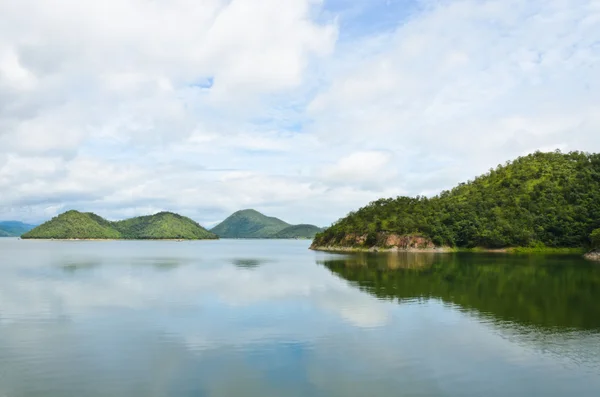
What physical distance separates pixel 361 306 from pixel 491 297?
1569 cm

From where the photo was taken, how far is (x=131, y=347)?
27.8m

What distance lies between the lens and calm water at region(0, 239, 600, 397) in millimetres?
20969

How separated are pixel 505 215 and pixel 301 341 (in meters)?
150

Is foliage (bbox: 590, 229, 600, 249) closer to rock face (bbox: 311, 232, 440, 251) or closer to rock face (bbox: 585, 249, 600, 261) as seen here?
rock face (bbox: 585, 249, 600, 261)

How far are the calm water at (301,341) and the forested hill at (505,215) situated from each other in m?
102

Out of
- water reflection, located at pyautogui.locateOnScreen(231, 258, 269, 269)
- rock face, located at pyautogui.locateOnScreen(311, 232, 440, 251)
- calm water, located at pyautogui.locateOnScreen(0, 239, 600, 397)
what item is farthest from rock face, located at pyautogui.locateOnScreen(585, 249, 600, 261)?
water reflection, located at pyautogui.locateOnScreen(231, 258, 269, 269)

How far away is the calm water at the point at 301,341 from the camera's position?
68.8 feet

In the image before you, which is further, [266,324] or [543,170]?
[543,170]

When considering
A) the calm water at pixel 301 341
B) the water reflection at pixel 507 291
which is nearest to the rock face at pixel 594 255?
the water reflection at pixel 507 291

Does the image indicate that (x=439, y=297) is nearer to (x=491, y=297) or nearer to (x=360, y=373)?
(x=491, y=297)

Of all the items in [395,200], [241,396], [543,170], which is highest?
[543,170]

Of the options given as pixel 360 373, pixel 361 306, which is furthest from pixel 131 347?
pixel 361 306

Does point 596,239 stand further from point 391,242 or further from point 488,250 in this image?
point 391,242

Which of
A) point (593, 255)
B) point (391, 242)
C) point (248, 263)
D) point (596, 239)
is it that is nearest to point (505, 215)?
point (391, 242)
